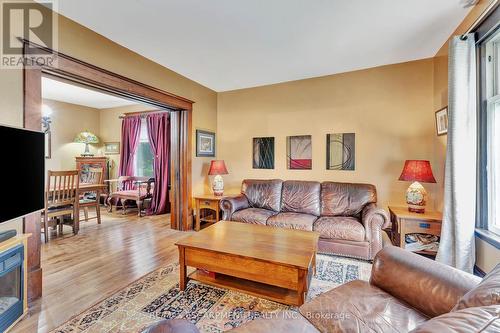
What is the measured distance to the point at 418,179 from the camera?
2779 mm

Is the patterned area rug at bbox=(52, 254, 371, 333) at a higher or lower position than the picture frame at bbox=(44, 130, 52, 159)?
lower

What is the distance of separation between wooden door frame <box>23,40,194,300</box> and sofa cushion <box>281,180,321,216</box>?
1.70m

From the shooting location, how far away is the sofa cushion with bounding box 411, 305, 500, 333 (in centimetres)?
53

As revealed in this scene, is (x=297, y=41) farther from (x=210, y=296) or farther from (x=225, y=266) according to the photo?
(x=210, y=296)

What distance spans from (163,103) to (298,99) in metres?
2.24

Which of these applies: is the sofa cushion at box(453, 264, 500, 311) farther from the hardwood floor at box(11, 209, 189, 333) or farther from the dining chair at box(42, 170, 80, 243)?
the dining chair at box(42, 170, 80, 243)

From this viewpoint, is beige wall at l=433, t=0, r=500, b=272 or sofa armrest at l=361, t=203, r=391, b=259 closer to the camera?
beige wall at l=433, t=0, r=500, b=272

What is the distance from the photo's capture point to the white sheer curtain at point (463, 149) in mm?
2133

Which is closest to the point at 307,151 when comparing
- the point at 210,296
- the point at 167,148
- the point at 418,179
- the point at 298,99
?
the point at 298,99

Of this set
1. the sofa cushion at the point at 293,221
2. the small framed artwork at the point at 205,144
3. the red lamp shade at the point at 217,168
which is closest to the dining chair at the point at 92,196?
the small framed artwork at the point at 205,144

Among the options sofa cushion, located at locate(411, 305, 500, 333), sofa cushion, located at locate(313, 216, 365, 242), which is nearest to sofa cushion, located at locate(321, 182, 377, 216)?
sofa cushion, located at locate(313, 216, 365, 242)

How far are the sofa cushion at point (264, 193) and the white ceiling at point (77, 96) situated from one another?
112 inches

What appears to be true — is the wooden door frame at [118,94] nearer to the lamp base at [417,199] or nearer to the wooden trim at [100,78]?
the wooden trim at [100,78]

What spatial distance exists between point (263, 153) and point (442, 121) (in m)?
2.59
